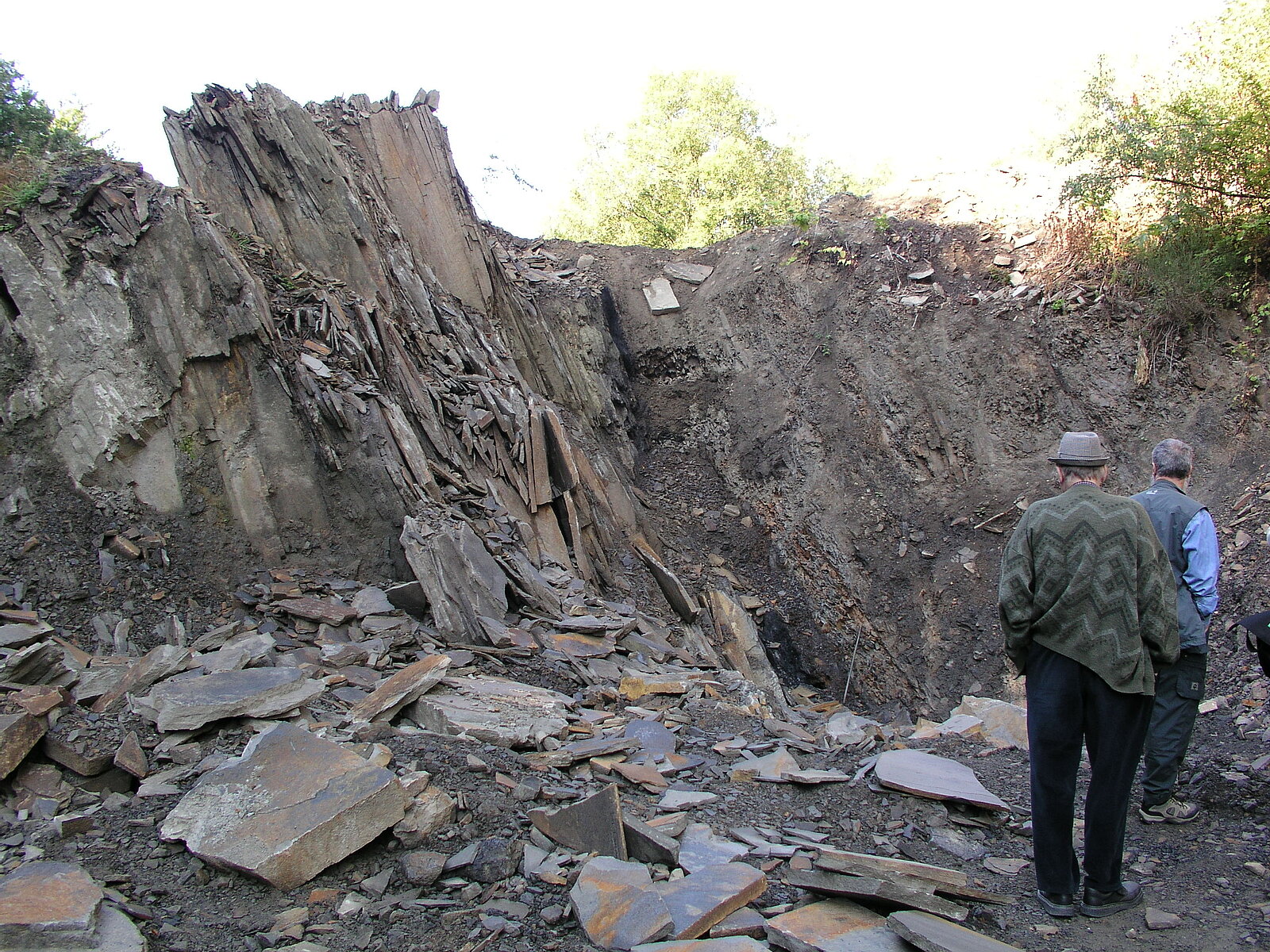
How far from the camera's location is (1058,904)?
3.03 meters

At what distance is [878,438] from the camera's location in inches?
442

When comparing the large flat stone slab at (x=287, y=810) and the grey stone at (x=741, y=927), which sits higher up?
the large flat stone slab at (x=287, y=810)

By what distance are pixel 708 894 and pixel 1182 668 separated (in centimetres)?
288

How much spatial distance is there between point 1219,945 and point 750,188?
1998 cm

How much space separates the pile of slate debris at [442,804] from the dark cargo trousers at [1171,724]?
63 cm

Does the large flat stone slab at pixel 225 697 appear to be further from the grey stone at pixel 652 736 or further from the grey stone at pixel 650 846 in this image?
the grey stone at pixel 650 846

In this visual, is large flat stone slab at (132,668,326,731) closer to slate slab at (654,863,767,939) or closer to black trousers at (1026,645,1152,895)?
slate slab at (654,863,767,939)

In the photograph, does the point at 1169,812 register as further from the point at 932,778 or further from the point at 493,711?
the point at 493,711

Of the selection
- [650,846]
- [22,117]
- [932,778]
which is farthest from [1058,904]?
[22,117]

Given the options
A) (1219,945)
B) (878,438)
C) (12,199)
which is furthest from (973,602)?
(12,199)

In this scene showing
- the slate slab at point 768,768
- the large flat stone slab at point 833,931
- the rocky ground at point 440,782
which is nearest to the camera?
the large flat stone slab at point 833,931

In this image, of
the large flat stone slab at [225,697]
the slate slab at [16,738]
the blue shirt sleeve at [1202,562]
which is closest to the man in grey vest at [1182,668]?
the blue shirt sleeve at [1202,562]

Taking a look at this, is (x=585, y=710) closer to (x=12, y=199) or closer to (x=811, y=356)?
(x=12, y=199)

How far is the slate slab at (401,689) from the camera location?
15.0ft
